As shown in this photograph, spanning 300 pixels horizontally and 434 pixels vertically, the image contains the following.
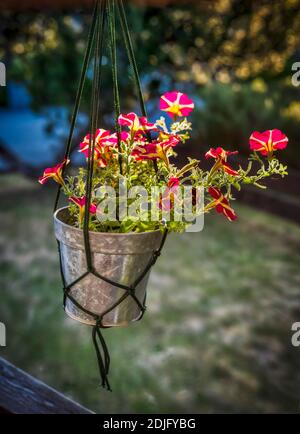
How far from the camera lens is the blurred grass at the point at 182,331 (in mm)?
2762

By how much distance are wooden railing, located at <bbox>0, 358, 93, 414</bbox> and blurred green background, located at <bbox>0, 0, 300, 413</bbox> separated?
845 millimetres

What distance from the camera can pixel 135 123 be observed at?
1011 millimetres

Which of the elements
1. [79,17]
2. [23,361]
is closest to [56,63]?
[79,17]

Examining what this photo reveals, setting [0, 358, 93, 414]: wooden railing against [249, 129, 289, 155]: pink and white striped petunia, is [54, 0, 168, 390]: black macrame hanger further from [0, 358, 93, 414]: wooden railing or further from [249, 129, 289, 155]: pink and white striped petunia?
[0, 358, 93, 414]: wooden railing

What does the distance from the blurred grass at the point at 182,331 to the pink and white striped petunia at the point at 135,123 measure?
1912 millimetres

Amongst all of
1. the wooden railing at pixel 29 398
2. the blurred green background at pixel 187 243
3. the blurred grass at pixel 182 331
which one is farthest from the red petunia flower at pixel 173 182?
the blurred grass at pixel 182 331

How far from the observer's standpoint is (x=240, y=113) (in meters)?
6.68

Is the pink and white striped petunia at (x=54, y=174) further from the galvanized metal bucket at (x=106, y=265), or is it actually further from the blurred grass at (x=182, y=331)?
the blurred grass at (x=182, y=331)

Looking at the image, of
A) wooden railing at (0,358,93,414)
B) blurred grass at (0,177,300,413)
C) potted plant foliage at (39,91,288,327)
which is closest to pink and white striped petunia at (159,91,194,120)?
potted plant foliage at (39,91,288,327)

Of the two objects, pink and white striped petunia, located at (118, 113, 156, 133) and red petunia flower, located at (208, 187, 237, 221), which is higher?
pink and white striped petunia, located at (118, 113, 156, 133)

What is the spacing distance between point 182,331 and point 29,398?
2161mm

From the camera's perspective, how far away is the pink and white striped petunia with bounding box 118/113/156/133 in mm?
1000

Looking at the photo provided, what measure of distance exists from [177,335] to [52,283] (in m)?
1.19

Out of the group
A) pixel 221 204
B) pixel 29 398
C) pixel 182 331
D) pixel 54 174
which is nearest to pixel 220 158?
pixel 221 204
